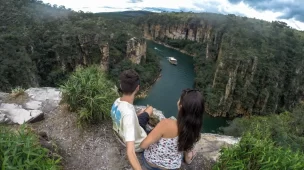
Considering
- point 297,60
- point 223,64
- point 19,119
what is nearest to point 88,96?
point 19,119

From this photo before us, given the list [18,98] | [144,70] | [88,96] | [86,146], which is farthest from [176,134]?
[144,70]

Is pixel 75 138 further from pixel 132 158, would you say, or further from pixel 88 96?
pixel 132 158

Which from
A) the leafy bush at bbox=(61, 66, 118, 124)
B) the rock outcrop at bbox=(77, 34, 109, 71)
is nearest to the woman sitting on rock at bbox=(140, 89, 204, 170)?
the leafy bush at bbox=(61, 66, 118, 124)

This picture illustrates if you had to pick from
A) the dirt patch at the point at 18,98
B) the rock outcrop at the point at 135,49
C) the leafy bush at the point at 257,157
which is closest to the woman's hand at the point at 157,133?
the leafy bush at the point at 257,157

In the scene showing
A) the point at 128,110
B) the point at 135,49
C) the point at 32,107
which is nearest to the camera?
the point at 128,110

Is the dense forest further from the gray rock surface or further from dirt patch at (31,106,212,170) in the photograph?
dirt patch at (31,106,212,170)

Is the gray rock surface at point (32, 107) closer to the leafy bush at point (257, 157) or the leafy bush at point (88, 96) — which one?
the leafy bush at point (88, 96)
